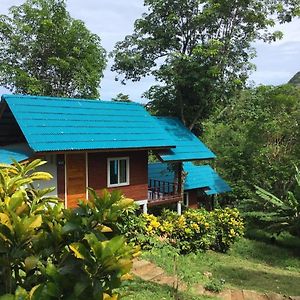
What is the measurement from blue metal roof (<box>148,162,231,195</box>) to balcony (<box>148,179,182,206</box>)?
69 cm

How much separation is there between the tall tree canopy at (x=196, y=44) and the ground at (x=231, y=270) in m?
7.19

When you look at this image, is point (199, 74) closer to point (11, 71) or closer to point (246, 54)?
point (246, 54)

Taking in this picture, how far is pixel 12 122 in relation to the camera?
13.7 m

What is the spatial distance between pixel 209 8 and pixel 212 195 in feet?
30.5

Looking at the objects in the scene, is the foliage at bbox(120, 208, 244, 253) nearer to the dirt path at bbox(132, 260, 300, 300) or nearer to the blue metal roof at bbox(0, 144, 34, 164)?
the dirt path at bbox(132, 260, 300, 300)

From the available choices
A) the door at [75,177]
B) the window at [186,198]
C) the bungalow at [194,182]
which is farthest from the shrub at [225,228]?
the window at [186,198]

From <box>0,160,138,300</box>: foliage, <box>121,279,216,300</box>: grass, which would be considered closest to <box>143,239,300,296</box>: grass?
<box>121,279,216,300</box>: grass

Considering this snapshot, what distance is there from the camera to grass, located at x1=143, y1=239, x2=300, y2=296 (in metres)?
8.93

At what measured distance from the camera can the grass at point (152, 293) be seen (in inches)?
260

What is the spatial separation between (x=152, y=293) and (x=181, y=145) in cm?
1011

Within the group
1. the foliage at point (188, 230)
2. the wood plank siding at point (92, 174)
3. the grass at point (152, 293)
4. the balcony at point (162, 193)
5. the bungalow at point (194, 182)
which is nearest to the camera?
the grass at point (152, 293)

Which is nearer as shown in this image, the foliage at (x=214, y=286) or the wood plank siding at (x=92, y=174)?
A: the foliage at (x=214, y=286)

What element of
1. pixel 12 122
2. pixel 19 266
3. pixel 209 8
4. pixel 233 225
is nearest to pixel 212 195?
pixel 233 225

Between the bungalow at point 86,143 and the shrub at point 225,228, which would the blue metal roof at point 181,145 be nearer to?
the bungalow at point 86,143
